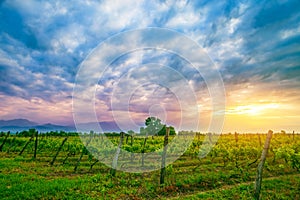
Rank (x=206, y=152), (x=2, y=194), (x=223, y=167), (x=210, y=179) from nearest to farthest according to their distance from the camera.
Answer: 1. (x=2, y=194)
2. (x=210, y=179)
3. (x=223, y=167)
4. (x=206, y=152)

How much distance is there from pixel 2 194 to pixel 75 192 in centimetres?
264

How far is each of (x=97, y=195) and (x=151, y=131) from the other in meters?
39.4

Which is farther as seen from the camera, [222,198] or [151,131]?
[151,131]

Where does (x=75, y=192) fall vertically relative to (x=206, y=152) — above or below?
below

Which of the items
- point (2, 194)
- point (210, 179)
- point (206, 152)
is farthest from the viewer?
point (206, 152)

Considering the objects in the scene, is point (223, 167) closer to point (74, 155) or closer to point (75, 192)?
point (75, 192)

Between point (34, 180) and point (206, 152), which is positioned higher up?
point (206, 152)

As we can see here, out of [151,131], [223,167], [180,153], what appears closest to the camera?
[223,167]

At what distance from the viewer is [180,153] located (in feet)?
62.5

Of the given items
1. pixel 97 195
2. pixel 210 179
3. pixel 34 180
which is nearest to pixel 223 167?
pixel 210 179

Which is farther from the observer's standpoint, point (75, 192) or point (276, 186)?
point (276, 186)

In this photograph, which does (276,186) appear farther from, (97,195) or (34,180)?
(34,180)

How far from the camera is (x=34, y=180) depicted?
10211 millimetres

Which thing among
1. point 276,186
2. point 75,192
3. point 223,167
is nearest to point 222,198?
point 276,186
